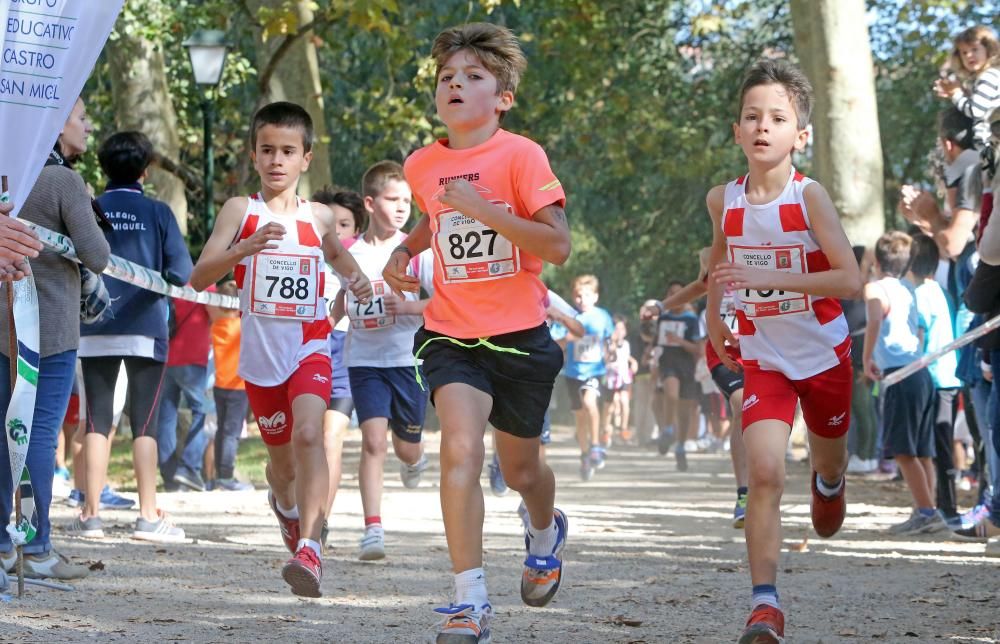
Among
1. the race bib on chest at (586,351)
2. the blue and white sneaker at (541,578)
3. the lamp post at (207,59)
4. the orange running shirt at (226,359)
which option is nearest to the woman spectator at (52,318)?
the blue and white sneaker at (541,578)

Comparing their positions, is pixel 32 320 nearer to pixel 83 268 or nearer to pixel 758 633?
pixel 83 268

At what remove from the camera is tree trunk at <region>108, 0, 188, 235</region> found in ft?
66.9

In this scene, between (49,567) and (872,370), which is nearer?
(49,567)

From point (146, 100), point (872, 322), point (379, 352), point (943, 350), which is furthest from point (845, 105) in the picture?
point (146, 100)

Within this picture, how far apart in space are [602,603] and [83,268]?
9.28 feet

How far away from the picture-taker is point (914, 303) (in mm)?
10961

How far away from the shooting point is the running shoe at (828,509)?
7188 millimetres

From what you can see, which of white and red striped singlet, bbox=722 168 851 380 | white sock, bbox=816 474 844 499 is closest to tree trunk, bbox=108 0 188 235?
white sock, bbox=816 474 844 499

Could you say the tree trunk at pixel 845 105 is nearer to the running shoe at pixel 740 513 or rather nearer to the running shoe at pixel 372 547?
the running shoe at pixel 740 513

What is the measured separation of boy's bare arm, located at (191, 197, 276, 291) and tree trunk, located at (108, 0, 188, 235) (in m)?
13.1

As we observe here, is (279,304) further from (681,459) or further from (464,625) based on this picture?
(681,459)

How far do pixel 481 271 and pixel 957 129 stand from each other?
193 inches

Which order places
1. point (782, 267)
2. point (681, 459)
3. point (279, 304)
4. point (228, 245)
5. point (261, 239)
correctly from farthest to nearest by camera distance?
point (681, 459) → point (279, 304) → point (228, 245) → point (261, 239) → point (782, 267)

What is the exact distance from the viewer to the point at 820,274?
239 inches
